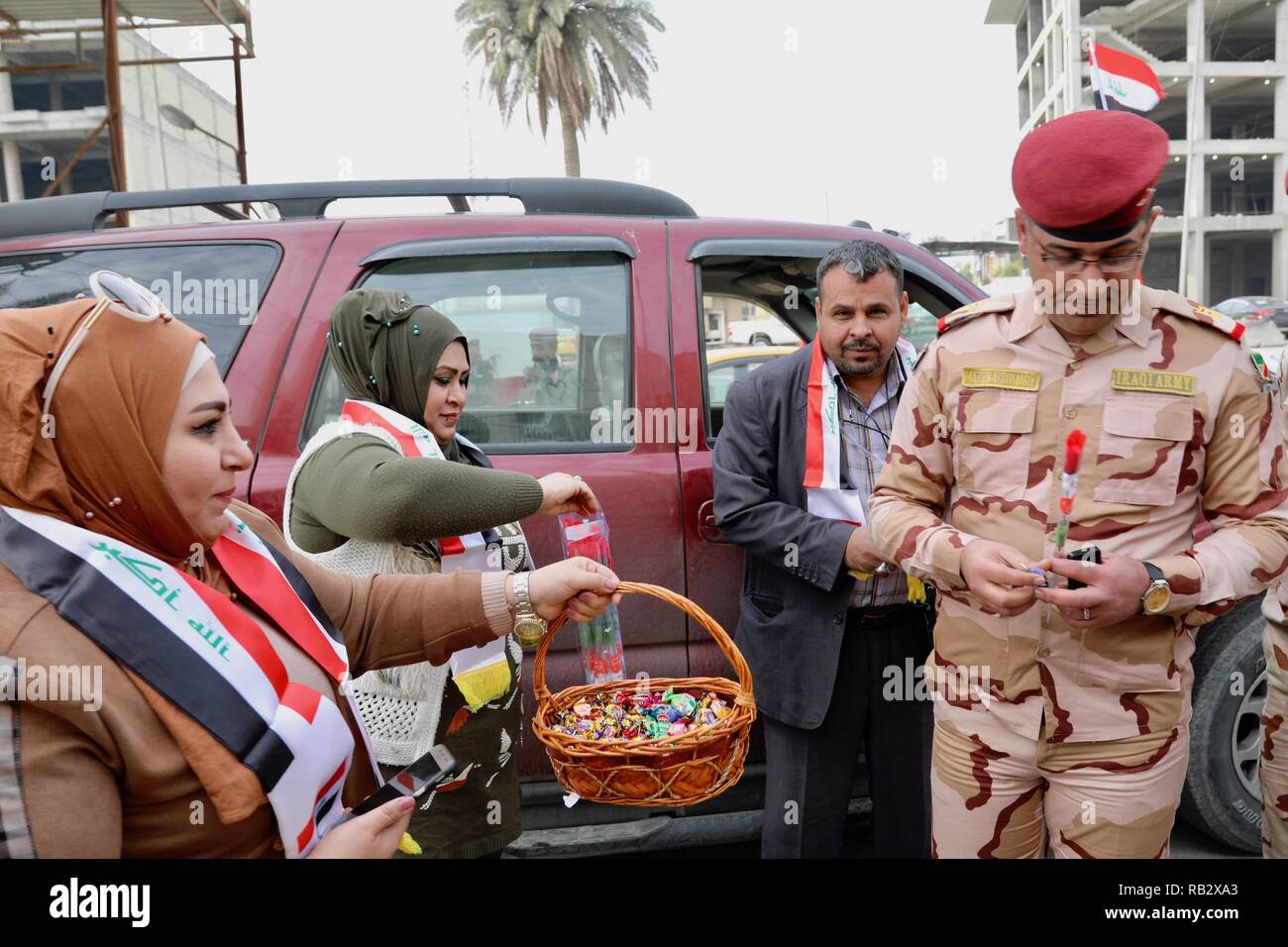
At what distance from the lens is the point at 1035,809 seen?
5.94 feet

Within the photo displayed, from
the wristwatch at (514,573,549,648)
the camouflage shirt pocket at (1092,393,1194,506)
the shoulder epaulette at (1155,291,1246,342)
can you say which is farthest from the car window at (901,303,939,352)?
the wristwatch at (514,573,549,648)

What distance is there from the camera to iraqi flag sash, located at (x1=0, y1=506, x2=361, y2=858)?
1077 millimetres

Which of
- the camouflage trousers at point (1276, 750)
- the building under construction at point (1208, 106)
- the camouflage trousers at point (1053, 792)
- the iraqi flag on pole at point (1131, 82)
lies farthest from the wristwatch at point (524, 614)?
the building under construction at point (1208, 106)

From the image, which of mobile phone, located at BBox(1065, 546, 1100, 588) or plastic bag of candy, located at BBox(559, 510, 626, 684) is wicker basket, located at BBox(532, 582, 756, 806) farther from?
mobile phone, located at BBox(1065, 546, 1100, 588)

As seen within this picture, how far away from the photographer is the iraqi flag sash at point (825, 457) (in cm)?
244

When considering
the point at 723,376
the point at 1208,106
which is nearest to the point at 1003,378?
the point at 723,376

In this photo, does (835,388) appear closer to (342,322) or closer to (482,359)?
(482,359)

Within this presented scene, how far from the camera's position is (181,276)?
8.91 ft

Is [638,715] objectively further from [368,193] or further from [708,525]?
[368,193]

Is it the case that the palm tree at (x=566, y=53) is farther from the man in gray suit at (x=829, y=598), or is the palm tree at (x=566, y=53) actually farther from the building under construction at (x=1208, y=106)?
the building under construction at (x=1208, y=106)

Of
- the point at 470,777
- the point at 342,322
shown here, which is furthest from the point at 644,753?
the point at 342,322

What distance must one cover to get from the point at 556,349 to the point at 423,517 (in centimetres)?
109

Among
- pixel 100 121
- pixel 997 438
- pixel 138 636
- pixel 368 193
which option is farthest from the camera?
pixel 100 121

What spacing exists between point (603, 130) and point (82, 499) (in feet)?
68.2
